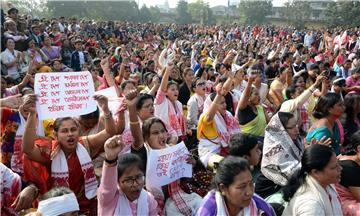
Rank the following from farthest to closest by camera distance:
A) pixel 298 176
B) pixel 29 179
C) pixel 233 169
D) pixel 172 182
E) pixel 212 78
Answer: pixel 212 78 → pixel 172 182 → pixel 29 179 → pixel 298 176 → pixel 233 169

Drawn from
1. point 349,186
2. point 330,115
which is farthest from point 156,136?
point 330,115

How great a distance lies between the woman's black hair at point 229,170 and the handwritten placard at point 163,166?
0.71 meters

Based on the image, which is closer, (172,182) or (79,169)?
(79,169)

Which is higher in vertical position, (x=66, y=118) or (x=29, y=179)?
(x=66, y=118)

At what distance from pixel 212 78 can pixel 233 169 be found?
243 inches

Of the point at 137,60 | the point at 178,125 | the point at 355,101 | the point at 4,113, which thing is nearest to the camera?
the point at 4,113

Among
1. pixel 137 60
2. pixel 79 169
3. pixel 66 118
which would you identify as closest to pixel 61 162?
pixel 79 169

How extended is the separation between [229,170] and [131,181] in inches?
25.3

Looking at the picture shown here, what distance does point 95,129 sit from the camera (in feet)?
12.4

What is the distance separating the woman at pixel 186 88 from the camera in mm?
6922

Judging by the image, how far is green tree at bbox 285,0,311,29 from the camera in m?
48.1

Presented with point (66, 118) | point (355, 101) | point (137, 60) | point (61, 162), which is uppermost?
point (66, 118)

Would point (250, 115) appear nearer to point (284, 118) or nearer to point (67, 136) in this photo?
point (284, 118)

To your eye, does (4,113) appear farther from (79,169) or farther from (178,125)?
→ (178,125)
